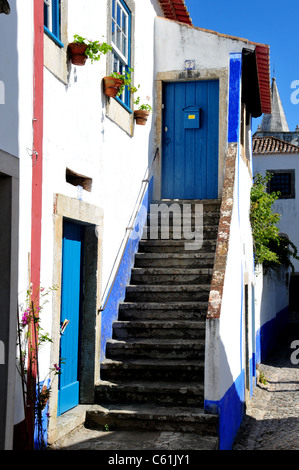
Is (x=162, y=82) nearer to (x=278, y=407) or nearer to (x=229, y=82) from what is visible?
(x=229, y=82)

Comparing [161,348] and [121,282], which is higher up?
[121,282]

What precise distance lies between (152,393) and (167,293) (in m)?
1.71

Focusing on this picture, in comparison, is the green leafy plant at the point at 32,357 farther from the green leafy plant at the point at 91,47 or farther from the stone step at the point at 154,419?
the green leafy plant at the point at 91,47

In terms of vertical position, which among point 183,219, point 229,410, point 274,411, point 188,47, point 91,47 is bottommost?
point 274,411

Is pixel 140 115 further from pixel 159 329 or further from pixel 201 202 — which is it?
pixel 159 329

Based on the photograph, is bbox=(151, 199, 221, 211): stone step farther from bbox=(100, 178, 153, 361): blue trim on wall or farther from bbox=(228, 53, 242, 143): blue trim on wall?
bbox=(228, 53, 242, 143): blue trim on wall

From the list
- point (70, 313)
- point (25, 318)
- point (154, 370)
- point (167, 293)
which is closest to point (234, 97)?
point (167, 293)

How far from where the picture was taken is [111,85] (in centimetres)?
707

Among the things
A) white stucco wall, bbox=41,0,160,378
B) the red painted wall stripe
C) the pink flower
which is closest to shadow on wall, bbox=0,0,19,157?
the red painted wall stripe

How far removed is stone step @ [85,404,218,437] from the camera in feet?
20.0

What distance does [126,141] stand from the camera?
26.8ft

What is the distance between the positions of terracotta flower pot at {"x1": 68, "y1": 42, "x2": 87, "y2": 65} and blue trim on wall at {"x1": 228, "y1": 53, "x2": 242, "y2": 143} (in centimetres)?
376

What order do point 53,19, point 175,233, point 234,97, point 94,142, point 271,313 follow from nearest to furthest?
1. point 53,19
2. point 94,142
3. point 175,233
4. point 234,97
5. point 271,313

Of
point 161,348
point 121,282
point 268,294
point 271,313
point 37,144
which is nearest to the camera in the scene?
point 37,144
